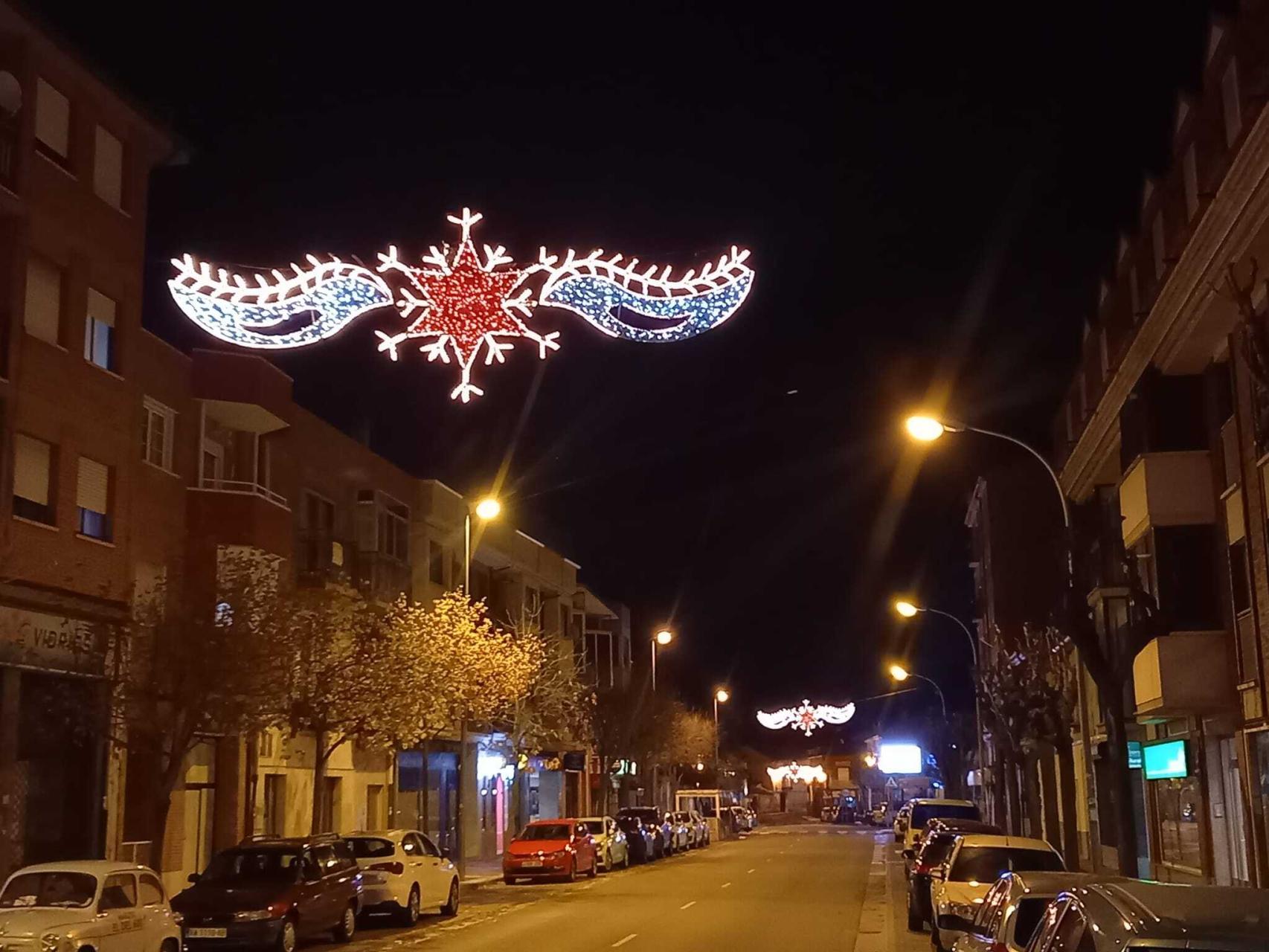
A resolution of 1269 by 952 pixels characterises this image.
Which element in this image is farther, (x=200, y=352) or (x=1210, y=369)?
(x=200, y=352)

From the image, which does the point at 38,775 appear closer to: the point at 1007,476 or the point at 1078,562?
the point at 1078,562

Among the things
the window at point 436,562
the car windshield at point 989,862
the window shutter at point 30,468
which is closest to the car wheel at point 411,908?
the window shutter at point 30,468

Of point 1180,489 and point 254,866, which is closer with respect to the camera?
point 254,866

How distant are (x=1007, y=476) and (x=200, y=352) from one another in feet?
148

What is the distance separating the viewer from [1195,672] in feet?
81.6

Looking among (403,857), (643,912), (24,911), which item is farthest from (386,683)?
(24,911)

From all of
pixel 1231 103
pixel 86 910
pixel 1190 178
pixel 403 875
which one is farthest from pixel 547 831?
pixel 1231 103

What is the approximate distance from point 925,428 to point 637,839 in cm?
2797

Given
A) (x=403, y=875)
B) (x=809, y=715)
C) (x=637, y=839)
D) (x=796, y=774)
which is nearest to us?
(x=403, y=875)

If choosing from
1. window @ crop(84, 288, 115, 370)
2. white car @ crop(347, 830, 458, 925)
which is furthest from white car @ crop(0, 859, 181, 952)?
window @ crop(84, 288, 115, 370)

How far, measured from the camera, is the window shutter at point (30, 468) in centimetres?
2308

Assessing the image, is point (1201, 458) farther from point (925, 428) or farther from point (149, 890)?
point (149, 890)

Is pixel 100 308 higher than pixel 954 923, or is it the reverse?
pixel 100 308

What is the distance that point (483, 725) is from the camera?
42.6m
